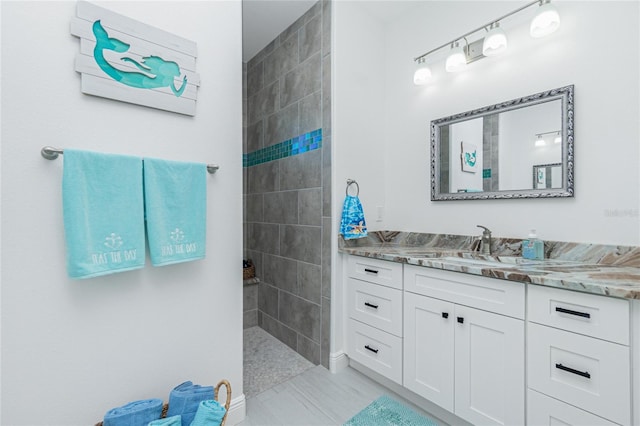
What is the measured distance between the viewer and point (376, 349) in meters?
1.95

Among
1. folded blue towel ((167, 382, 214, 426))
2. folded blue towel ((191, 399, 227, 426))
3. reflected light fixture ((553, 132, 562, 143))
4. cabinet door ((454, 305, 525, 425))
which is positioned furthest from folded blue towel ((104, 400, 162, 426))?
reflected light fixture ((553, 132, 562, 143))

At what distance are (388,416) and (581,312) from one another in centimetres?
113

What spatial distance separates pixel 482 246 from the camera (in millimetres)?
1904

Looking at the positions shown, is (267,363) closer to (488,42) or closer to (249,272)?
(249,272)

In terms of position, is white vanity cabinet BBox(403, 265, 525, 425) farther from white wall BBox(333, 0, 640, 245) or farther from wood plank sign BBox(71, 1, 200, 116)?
wood plank sign BBox(71, 1, 200, 116)

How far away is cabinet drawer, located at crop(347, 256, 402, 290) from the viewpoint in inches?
71.4

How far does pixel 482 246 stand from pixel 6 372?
7.71 ft

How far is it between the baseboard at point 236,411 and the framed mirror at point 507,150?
1.82 meters

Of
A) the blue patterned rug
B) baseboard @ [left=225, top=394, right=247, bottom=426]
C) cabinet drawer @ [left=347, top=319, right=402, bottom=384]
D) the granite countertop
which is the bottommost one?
the blue patterned rug

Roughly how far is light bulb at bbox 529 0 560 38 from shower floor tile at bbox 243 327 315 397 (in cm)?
258

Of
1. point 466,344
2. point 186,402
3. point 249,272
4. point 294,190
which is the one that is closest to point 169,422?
point 186,402

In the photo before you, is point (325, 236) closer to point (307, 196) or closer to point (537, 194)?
point (307, 196)

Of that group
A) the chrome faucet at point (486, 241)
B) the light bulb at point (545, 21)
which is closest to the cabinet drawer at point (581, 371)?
the chrome faucet at point (486, 241)

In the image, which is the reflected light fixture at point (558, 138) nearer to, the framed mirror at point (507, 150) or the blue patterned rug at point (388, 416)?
the framed mirror at point (507, 150)
